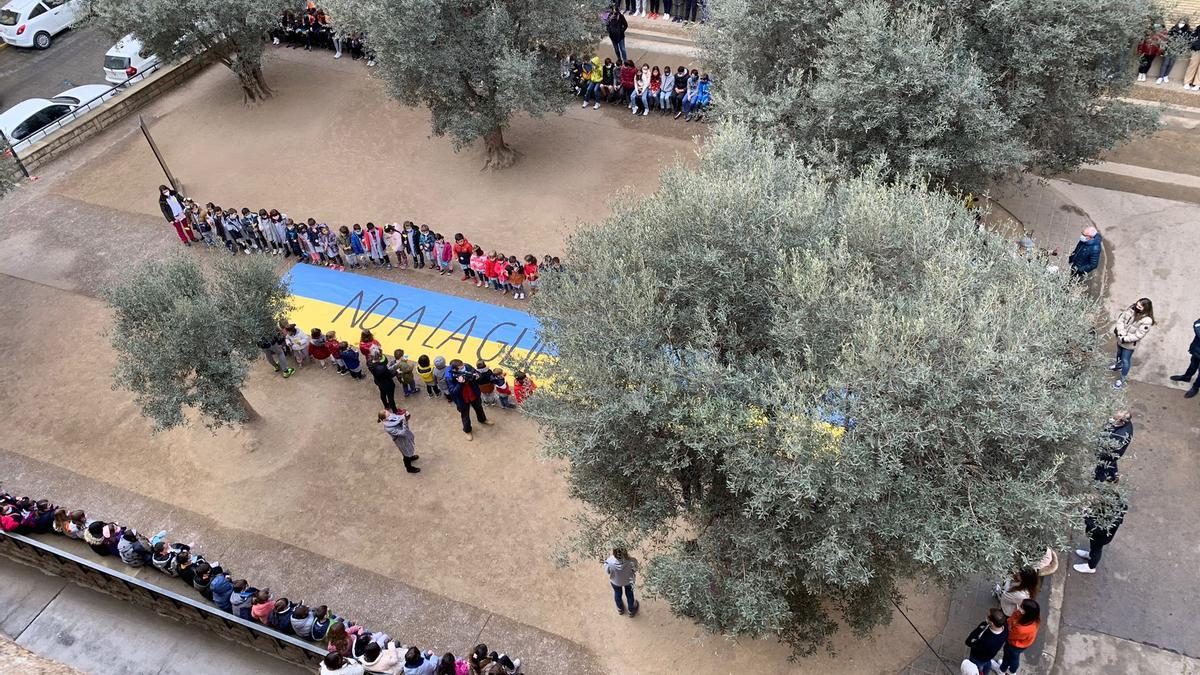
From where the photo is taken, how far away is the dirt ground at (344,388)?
479 inches

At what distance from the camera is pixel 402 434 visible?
43.4 feet

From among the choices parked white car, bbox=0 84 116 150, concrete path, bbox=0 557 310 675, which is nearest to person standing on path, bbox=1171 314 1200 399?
concrete path, bbox=0 557 310 675

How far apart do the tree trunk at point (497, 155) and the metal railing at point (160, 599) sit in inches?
479

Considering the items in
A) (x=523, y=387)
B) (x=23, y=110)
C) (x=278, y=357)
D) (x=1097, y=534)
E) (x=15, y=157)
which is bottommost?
(x=278, y=357)

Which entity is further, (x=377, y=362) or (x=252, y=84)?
(x=252, y=84)

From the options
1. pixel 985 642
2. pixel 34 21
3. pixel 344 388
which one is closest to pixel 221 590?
pixel 344 388

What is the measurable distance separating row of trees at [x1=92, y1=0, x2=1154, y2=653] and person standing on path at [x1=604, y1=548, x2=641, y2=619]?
755 millimetres

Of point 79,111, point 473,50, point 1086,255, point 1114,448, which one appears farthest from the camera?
point 79,111

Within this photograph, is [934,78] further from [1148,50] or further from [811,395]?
[1148,50]

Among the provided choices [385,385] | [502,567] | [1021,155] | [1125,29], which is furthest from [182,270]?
[1125,29]

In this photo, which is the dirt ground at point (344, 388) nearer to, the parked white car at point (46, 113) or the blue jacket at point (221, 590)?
the parked white car at point (46, 113)

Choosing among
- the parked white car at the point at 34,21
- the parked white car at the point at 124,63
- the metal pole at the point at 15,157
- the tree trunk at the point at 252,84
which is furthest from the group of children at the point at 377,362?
the parked white car at the point at 34,21

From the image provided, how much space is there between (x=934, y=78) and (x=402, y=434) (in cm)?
978

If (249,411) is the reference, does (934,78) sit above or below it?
above
